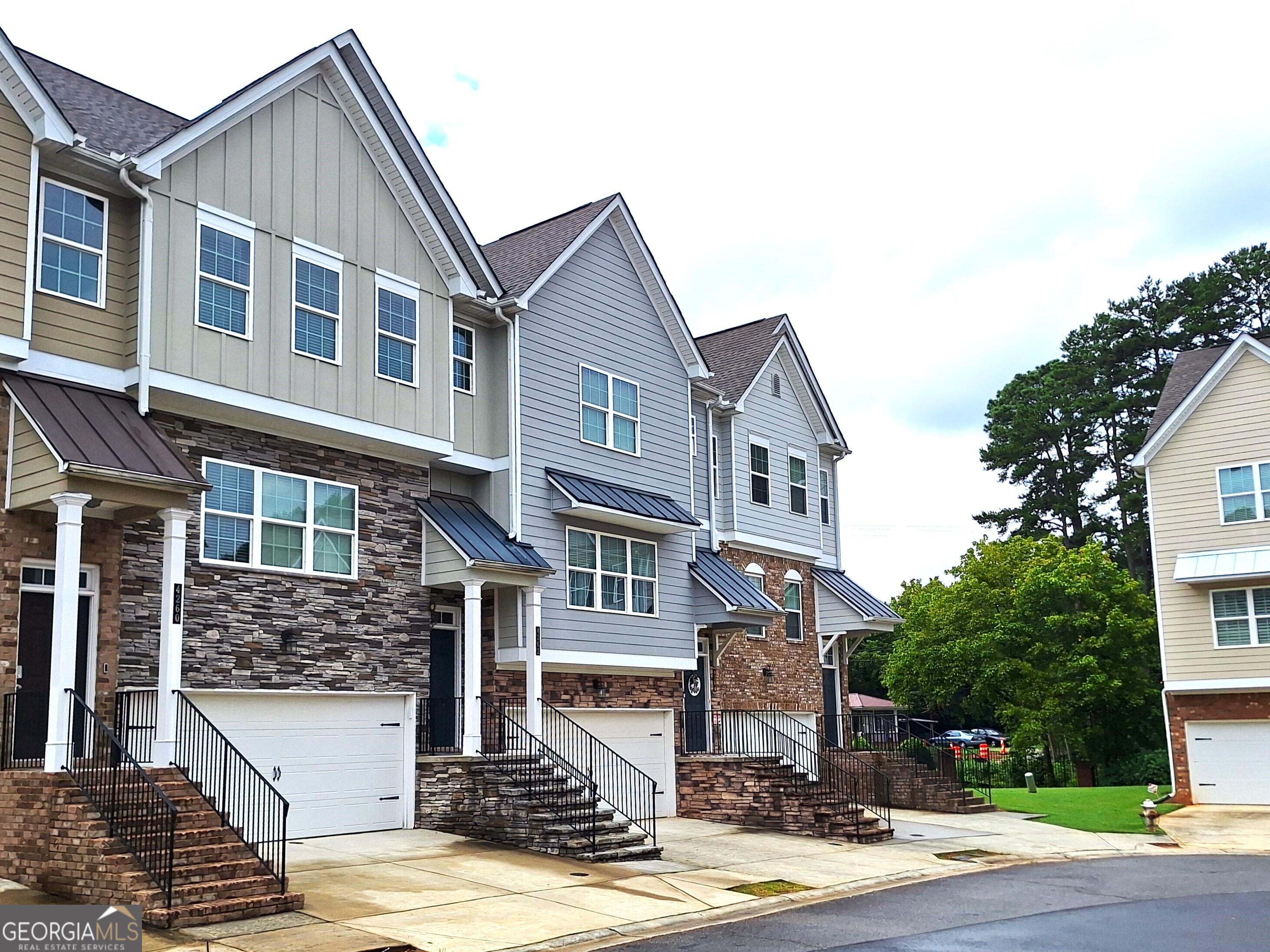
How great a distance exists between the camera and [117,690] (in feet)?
51.9

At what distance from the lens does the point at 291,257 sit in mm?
18516

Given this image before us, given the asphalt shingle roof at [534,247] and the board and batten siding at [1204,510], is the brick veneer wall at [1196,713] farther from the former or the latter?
the asphalt shingle roof at [534,247]

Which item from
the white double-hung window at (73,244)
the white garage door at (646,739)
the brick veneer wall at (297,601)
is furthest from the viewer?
the white garage door at (646,739)

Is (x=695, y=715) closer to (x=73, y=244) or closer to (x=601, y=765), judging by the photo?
(x=601, y=765)

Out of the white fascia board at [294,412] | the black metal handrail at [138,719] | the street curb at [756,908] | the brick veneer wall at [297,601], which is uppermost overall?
the white fascia board at [294,412]

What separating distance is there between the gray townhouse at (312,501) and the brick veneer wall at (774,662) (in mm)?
216

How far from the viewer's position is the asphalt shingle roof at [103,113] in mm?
16891

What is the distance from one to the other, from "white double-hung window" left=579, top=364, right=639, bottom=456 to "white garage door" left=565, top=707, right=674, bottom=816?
16.9 ft

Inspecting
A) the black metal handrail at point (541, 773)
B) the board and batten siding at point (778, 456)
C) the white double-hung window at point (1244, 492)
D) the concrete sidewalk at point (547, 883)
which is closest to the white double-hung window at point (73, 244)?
the concrete sidewalk at point (547, 883)

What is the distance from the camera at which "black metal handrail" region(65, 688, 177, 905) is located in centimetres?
1266

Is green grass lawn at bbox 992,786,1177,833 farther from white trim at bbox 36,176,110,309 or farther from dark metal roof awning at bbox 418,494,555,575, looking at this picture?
white trim at bbox 36,176,110,309

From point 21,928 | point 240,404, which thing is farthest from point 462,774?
point 21,928

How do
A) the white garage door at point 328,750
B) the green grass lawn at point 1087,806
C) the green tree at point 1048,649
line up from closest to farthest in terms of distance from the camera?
the white garage door at point 328,750 → the green grass lawn at point 1087,806 → the green tree at point 1048,649

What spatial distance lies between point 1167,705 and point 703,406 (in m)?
14.6
